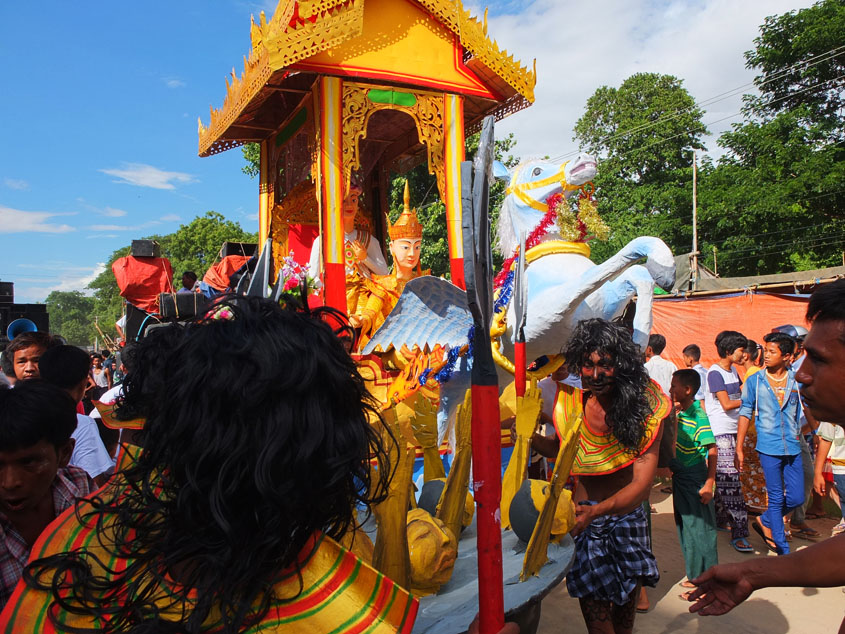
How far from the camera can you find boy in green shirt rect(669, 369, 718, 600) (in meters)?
3.64

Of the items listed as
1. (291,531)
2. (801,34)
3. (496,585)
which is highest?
(801,34)

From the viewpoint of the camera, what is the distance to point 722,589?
1334 mm

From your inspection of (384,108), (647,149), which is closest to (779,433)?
(384,108)

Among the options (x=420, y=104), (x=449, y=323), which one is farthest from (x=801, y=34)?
(x=449, y=323)

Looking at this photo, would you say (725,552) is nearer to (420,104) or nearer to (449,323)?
(449,323)

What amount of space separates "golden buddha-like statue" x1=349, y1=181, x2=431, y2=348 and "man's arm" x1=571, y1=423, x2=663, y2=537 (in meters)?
2.86

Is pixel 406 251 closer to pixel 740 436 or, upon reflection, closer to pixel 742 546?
pixel 740 436

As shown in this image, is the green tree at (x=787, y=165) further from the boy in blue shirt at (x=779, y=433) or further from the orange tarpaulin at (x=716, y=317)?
the boy in blue shirt at (x=779, y=433)

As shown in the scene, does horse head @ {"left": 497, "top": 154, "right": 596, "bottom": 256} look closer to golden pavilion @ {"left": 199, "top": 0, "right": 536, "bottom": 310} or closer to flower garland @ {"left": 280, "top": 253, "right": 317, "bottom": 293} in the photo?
golden pavilion @ {"left": 199, "top": 0, "right": 536, "bottom": 310}

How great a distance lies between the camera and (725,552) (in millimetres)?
4637

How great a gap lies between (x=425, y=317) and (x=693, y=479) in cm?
195

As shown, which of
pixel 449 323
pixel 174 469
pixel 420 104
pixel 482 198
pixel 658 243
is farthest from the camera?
pixel 420 104

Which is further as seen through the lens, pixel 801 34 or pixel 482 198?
pixel 801 34

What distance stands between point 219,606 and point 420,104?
Result: 4.87 m
